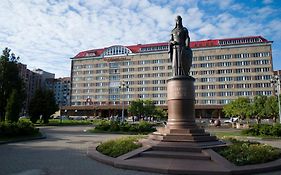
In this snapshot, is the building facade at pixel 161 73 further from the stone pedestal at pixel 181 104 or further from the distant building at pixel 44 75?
the stone pedestal at pixel 181 104

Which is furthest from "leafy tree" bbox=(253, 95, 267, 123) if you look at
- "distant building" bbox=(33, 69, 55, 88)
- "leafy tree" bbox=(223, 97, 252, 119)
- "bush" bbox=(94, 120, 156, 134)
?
"distant building" bbox=(33, 69, 55, 88)

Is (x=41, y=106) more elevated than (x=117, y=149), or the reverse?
(x=41, y=106)

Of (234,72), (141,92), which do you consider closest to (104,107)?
(141,92)

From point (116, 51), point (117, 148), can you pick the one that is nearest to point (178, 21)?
point (117, 148)

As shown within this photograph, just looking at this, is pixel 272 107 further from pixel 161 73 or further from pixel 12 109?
pixel 12 109

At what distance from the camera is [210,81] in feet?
298

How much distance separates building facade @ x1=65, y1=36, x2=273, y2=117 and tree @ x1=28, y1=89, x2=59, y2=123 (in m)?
31.1

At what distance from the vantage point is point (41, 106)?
4731cm

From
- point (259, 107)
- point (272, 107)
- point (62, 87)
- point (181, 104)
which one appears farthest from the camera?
point (62, 87)

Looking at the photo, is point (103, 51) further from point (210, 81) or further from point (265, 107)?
point (265, 107)

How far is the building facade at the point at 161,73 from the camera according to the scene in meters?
Result: 86.8

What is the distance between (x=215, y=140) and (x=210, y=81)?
80.4 metres

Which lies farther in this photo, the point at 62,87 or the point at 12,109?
the point at 62,87

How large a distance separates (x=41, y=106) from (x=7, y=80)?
7396 mm
